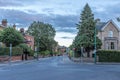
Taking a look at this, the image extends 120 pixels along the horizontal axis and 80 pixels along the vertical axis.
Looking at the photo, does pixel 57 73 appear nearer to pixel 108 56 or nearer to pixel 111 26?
pixel 108 56

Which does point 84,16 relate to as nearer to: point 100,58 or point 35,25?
point 100,58

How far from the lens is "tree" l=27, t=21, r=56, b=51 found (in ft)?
454

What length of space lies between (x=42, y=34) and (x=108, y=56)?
79768 millimetres

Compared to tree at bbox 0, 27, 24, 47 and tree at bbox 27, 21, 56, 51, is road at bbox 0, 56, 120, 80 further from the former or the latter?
tree at bbox 27, 21, 56, 51

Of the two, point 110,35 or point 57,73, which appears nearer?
point 57,73

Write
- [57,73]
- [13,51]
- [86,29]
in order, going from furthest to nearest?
[86,29] → [13,51] → [57,73]

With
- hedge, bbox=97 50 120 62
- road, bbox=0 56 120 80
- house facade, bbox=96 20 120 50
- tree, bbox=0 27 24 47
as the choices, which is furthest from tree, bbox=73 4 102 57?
road, bbox=0 56 120 80

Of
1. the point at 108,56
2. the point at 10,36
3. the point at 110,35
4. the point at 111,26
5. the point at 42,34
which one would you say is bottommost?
the point at 108,56

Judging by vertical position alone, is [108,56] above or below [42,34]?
below

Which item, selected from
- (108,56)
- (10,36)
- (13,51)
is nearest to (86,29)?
(108,56)

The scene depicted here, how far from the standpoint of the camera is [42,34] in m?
144

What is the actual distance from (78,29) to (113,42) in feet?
45.5

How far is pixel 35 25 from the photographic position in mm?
152500

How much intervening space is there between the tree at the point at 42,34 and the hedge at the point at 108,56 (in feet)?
213
